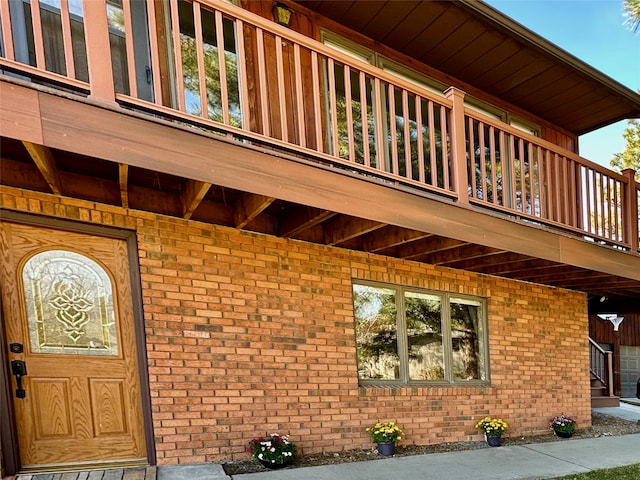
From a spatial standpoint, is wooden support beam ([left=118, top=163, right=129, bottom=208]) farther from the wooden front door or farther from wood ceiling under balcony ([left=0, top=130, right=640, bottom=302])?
the wooden front door

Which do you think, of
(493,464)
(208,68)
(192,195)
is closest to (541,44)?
(208,68)

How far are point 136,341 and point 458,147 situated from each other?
3.46m

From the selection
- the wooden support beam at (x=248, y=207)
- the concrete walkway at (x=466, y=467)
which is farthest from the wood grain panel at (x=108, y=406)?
the wooden support beam at (x=248, y=207)

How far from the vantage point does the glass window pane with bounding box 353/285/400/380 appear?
463 cm

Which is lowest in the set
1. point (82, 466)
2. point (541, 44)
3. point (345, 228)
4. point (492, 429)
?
point (492, 429)

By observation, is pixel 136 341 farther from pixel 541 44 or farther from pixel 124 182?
pixel 541 44

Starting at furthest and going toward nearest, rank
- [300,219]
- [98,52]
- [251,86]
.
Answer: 1. [251,86]
2. [300,219]
3. [98,52]

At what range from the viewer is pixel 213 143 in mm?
2678

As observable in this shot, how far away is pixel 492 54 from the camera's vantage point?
5.25 m

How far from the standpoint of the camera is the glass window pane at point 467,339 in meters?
5.38

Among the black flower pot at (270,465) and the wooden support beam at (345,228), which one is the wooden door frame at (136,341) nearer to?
the black flower pot at (270,465)

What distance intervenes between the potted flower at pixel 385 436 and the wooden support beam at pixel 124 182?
11.3ft

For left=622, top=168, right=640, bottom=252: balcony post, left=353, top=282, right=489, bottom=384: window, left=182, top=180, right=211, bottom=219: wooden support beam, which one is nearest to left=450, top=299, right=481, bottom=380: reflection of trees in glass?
left=353, top=282, right=489, bottom=384: window

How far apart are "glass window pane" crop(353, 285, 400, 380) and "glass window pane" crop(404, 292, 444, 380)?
24 centimetres
